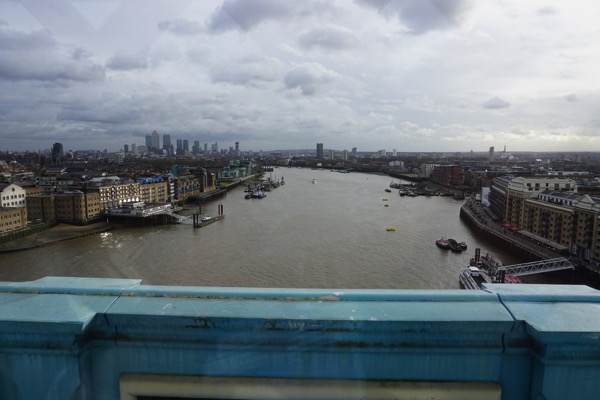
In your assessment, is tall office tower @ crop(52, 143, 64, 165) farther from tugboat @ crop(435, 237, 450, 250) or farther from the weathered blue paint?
the weathered blue paint

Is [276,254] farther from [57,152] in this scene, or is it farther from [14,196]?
[57,152]

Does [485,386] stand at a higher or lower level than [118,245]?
higher

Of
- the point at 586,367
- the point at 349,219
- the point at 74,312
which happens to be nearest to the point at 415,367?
the point at 586,367

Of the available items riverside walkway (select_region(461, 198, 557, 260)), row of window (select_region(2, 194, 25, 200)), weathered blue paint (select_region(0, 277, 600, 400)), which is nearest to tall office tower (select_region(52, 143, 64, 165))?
row of window (select_region(2, 194, 25, 200))

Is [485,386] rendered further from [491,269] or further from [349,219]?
[349,219]

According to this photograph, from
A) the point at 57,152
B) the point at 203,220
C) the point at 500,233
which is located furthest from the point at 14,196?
the point at 57,152

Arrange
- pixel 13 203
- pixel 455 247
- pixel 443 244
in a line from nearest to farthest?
1. pixel 455 247
2. pixel 443 244
3. pixel 13 203
